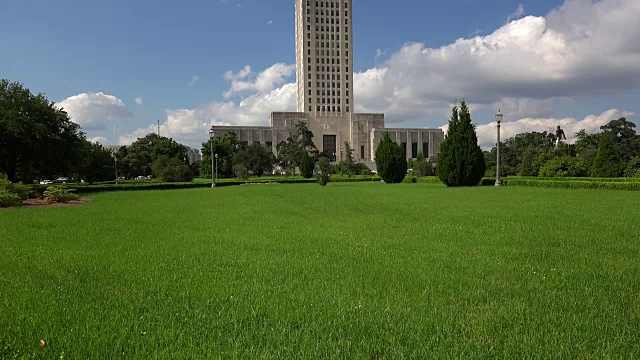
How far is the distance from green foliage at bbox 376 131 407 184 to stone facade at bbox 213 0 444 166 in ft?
211

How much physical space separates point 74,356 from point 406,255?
176 inches

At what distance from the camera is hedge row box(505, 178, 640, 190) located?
71.7 ft

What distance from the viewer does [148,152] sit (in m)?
69.6

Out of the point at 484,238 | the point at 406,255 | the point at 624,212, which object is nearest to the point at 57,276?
the point at 406,255

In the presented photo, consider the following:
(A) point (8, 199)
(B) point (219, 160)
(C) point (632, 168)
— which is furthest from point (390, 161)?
(B) point (219, 160)

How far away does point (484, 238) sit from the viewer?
7902 millimetres

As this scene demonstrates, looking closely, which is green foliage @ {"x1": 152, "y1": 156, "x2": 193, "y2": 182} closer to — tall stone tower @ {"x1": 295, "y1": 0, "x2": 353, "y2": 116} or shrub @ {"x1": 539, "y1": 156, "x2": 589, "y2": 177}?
shrub @ {"x1": 539, "y1": 156, "x2": 589, "y2": 177}

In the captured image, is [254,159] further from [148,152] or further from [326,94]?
[326,94]

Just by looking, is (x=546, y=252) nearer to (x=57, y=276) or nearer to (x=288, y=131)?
(x=57, y=276)

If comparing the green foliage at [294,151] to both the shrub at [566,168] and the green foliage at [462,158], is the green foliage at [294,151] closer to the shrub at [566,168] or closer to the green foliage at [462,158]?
the shrub at [566,168]

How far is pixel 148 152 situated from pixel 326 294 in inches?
2779

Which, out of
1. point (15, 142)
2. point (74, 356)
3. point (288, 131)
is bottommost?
point (74, 356)

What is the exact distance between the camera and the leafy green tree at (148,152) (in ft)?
220

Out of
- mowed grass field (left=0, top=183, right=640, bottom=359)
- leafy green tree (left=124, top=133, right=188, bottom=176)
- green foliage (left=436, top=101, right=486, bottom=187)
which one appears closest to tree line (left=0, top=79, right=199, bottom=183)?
mowed grass field (left=0, top=183, right=640, bottom=359)
